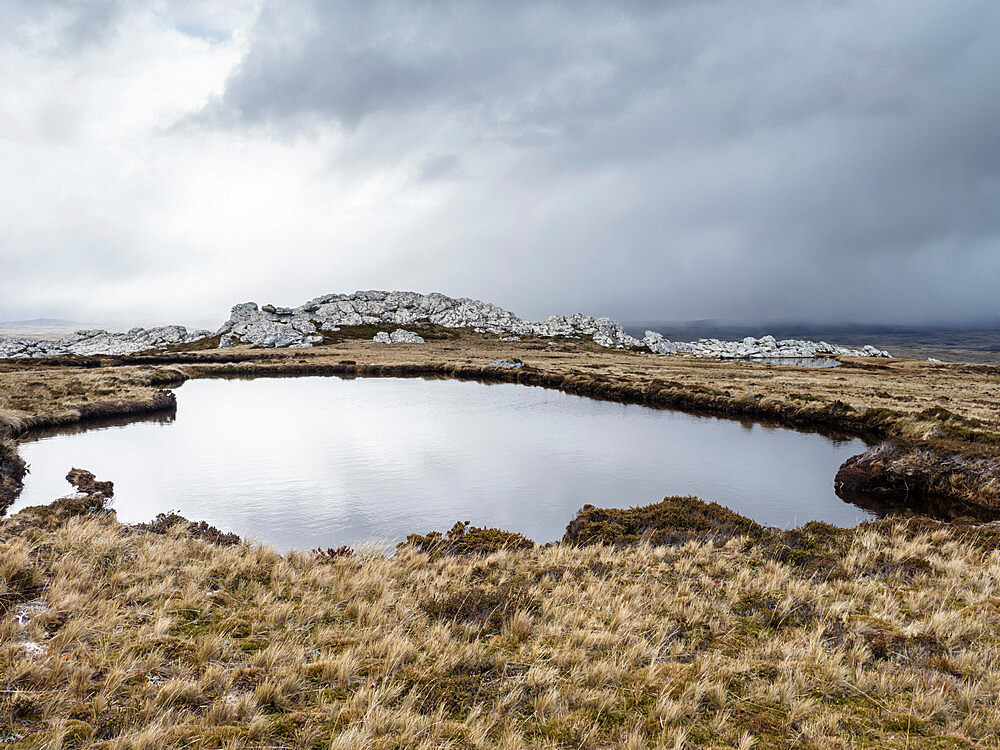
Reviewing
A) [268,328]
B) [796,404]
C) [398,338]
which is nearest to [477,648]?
[796,404]

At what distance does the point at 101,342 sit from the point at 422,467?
14074 centimetres

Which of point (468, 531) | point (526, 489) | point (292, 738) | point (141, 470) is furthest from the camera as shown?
point (141, 470)

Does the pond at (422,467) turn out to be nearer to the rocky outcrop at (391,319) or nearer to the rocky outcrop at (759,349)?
the rocky outcrop at (391,319)

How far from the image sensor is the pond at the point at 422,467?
15.4 meters

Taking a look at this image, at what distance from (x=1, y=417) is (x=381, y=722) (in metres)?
30.0

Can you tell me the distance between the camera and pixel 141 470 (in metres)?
19.4

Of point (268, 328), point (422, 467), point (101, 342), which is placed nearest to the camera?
point (422, 467)

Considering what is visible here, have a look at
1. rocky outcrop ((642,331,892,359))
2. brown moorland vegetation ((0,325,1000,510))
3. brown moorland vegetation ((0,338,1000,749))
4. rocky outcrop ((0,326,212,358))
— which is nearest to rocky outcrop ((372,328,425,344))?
rocky outcrop ((0,326,212,358))

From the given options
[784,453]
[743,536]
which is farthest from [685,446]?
[743,536]

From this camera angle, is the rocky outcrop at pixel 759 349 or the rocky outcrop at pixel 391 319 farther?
the rocky outcrop at pixel 759 349

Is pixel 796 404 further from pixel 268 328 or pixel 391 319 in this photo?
pixel 391 319

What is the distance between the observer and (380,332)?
13975cm

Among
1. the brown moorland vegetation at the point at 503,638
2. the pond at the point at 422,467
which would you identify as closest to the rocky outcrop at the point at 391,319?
the pond at the point at 422,467

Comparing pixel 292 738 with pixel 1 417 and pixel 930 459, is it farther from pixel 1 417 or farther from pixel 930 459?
pixel 1 417
